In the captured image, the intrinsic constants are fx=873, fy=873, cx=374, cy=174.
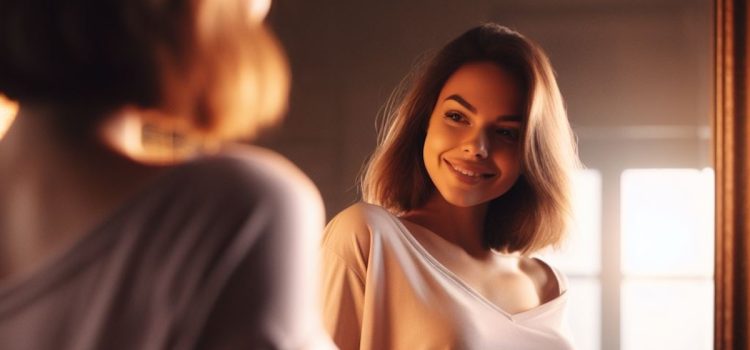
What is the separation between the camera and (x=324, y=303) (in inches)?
34.8

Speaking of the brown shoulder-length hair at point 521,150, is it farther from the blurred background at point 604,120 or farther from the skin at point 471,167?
→ the blurred background at point 604,120

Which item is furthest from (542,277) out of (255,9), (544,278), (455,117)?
(255,9)

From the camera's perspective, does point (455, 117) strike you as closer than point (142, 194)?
No

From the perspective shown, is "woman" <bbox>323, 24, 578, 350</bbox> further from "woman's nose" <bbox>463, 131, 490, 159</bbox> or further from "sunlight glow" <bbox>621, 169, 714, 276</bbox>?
"sunlight glow" <bbox>621, 169, 714, 276</bbox>

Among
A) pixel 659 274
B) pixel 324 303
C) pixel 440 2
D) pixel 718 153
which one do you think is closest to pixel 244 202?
pixel 324 303

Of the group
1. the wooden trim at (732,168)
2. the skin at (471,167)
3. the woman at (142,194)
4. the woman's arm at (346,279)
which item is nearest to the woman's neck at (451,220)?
the skin at (471,167)

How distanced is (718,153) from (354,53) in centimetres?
80

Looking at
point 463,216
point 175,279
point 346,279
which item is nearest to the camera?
point 175,279

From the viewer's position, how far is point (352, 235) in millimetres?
902

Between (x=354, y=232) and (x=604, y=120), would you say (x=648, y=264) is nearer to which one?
(x=604, y=120)

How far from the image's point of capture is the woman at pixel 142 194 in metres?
0.38

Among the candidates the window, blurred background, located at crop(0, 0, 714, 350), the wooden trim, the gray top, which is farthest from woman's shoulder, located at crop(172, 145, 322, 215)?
the window

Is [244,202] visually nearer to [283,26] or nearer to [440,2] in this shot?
[440,2]

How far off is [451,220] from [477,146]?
120 mm
